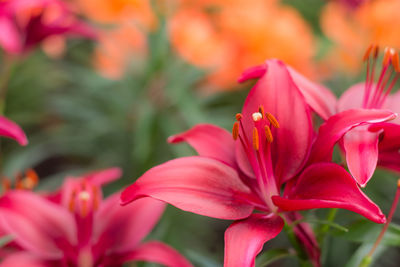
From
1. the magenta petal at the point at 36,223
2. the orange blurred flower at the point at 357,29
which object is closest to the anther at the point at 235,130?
the magenta petal at the point at 36,223

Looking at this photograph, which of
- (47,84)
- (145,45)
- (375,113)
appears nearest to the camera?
(375,113)

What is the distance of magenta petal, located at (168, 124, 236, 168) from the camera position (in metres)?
0.49

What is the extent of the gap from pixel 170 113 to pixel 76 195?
599 millimetres

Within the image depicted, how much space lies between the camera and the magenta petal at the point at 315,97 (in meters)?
0.48

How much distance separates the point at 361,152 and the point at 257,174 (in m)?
0.10

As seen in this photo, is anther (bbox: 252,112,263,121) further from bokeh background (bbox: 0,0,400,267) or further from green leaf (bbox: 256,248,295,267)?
bokeh background (bbox: 0,0,400,267)

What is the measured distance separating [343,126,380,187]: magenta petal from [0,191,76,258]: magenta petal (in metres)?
0.31

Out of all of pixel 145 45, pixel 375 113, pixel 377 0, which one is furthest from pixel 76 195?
pixel 377 0

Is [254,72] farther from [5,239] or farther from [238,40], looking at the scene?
[238,40]

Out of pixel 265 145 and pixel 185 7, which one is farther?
pixel 185 7

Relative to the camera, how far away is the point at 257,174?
47cm

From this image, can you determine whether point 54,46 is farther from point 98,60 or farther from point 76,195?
point 76,195

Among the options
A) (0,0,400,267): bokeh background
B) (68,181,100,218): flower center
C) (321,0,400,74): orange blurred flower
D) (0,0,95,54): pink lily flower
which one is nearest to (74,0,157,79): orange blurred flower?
(0,0,400,267): bokeh background

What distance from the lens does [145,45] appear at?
4.02 ft
